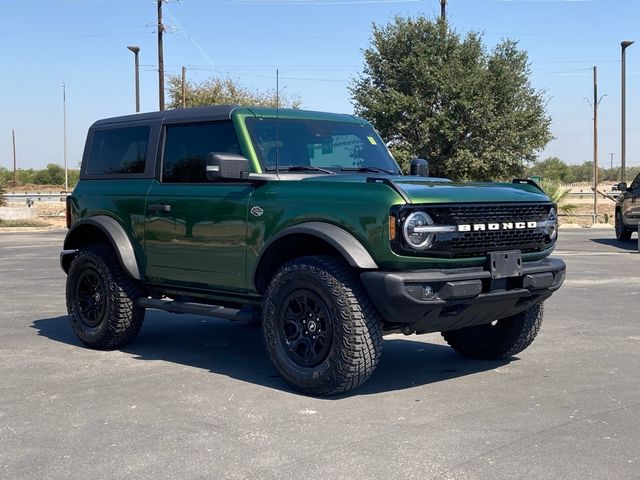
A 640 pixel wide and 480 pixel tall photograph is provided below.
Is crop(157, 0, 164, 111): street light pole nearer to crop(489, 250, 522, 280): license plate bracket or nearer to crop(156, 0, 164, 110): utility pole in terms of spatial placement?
crop(156, 0, 164, 110): utility pole

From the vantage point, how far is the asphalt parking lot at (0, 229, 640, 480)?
438cm

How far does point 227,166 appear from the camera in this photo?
6184 mm

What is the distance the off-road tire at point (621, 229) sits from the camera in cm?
2119

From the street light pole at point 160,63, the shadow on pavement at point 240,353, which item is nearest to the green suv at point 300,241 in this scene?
the shadow on pavement at point 240,353

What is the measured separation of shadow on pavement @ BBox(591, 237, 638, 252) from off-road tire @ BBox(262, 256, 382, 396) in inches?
593

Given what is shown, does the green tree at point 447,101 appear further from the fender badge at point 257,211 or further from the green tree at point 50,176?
the green tree at point 50,176

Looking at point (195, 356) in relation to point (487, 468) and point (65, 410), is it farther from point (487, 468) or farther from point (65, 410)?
point (487, 468)

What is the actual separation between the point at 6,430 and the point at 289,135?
3.14 meters

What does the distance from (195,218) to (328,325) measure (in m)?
1.68

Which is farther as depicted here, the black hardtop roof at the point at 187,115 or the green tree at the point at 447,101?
the green tree at the point at 447,101

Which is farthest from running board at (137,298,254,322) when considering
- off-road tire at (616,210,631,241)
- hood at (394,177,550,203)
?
off-road tire at (616,210,631,241)

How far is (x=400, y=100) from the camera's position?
99.2ft

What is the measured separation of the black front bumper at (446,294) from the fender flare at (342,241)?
0.29 ft

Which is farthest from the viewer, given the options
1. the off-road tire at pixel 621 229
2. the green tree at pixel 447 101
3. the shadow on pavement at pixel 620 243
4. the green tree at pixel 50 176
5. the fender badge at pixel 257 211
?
the green tree at pixel 50 176
